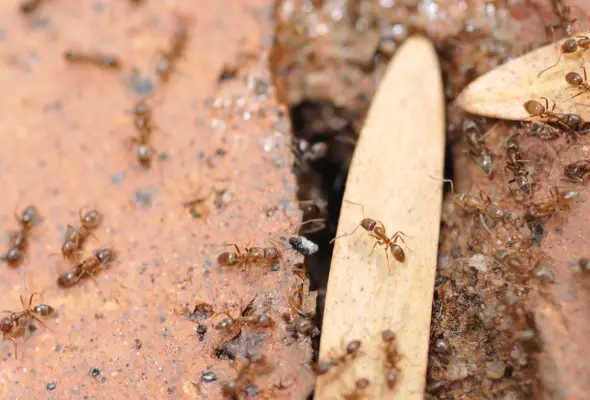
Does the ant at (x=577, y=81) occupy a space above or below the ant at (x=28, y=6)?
above

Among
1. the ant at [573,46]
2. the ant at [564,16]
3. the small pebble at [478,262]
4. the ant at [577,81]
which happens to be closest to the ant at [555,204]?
the small pebble at [478,262]

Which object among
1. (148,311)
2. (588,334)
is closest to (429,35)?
(588,334)

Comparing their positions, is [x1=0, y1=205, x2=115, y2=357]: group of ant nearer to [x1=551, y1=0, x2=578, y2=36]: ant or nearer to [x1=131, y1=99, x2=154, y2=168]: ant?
[x1=131, y1=99, x2=154, y2=168]: ant

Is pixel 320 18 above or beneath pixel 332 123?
above

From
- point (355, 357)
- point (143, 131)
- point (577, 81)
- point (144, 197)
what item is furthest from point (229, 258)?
point (577, 81)

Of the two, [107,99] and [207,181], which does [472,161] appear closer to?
[207,181]

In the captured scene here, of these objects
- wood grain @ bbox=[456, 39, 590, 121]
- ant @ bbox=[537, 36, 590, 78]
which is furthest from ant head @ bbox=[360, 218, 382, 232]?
ant @ bbox=[537, 36, 590, 78]

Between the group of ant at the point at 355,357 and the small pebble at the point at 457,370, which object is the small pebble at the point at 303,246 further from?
the small pebble at the point at 457,370
